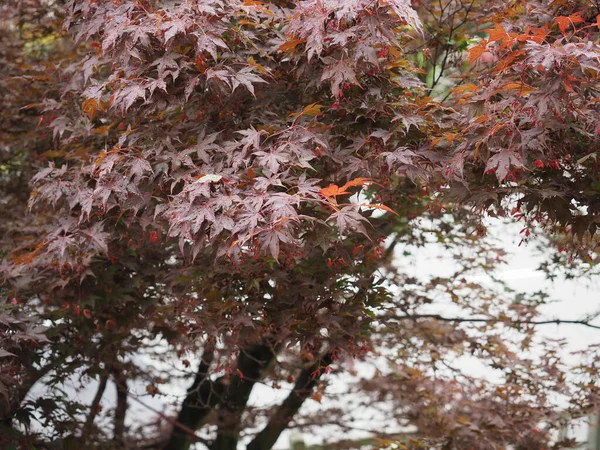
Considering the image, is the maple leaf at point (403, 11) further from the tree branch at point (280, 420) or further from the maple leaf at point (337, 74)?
the tree branch at point (280, 420)

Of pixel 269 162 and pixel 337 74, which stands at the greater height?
pixel 337 74

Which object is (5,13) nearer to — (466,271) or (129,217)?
(129,217)

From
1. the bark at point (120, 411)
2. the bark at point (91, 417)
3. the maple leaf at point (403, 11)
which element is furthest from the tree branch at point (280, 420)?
the maple leaf at point (403, 11)

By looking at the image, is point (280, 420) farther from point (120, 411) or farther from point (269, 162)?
point (269, 162)

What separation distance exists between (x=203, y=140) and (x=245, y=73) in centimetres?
36

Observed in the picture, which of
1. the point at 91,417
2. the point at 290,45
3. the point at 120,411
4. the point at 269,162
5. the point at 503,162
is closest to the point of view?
the point at 503,162

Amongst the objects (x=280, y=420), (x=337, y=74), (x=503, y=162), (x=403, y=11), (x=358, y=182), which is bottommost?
(x=358, y=182)

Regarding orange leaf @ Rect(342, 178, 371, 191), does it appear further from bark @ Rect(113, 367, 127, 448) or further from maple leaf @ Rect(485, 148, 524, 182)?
bark @ Rect(113, 367, 127, 448)

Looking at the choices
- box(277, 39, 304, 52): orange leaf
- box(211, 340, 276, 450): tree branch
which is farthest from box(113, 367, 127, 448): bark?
box(277, 39, 304, 52): orange leaf

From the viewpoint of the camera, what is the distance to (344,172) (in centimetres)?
314

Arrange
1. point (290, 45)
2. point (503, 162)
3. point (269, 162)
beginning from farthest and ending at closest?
point (290, 45) < point (269, 162) < point (503, 162)

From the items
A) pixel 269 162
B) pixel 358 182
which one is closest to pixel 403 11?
pixel 358 182

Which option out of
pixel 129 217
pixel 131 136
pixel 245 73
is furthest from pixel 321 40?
pixel 129 217

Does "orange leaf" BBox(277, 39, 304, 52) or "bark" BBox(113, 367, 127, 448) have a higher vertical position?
"orange leaf" BBox(277, 39, 304, 52)
